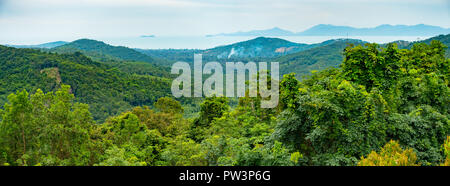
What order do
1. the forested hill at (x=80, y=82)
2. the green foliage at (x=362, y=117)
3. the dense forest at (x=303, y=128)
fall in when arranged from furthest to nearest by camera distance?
the forested hill at (x=80, y=82) < the green foliage at (x=362, y=117) < the dense forest at (x=303, y=128)

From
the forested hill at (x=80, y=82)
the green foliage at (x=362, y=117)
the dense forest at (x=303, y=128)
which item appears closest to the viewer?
the dense forest at (x=303, y=128)

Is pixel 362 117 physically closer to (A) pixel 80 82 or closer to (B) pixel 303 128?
(B) pixel 303 128

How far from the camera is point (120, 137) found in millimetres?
16938

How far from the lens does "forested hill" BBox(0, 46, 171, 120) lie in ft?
282

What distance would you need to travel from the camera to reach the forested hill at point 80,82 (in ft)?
282

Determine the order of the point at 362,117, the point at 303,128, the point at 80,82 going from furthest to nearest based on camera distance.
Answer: the point at 80,82, the point at 303,128, the point at 362,117

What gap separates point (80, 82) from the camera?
9600 cm

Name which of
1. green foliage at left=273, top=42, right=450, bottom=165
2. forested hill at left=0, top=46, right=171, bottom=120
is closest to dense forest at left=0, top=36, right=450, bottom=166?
green foliage at left=273, top=42, right=450, bottom=165

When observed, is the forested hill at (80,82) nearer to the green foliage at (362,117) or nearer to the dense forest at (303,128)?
the dense forest at (303,128)

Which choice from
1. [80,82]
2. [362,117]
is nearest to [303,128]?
[362,117]

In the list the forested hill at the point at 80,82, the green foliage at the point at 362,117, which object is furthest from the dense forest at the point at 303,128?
the forested hill at the point at 80,82
